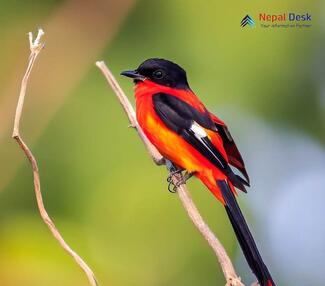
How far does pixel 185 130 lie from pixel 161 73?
17 cm

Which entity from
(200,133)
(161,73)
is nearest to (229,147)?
(200,133)

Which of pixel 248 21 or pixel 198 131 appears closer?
pixel 198 131

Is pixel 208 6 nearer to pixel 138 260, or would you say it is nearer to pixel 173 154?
pixel 173 154

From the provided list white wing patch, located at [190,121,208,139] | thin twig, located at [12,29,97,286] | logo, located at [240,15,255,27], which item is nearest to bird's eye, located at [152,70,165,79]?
white wing patch, located at [190,121,208,139]

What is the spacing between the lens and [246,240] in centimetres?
120

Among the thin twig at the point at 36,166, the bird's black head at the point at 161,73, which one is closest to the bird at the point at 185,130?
the bird's black head at the point at 161,73

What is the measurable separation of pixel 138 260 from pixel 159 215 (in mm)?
125

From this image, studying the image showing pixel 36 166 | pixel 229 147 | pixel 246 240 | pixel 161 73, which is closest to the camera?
pixel 36 166

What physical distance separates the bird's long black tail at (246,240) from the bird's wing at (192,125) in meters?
0.05

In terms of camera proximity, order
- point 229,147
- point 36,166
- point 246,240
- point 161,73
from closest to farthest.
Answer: point 36,166
point 246,240
point 229,147
point 161,73

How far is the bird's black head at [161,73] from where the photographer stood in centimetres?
157

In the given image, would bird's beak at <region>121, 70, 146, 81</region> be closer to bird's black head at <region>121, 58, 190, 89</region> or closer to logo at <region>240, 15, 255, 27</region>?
bird's black head at <region>121, 58, 190, 89</region>

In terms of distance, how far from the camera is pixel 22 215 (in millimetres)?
1452

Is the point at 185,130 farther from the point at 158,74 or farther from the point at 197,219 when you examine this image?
the point at 197,219
